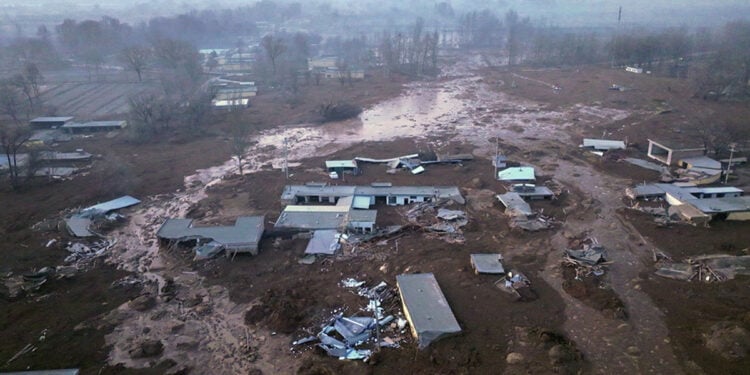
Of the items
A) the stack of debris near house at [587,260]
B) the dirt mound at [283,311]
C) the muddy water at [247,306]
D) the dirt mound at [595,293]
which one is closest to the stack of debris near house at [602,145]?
the muddy water at [247,306]

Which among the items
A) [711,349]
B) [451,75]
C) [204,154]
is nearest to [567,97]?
[451,75]

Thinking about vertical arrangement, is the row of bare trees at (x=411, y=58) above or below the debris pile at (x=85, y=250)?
above

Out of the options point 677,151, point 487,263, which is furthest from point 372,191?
point 677,151

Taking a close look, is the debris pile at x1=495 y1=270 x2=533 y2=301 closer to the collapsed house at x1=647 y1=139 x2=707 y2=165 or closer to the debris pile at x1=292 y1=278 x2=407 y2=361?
the debris pile at x1=292 y1=278 x2=407 y2=361

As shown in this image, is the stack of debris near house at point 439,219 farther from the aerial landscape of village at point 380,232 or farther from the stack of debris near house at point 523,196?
the stack of debris near house at point 523,196

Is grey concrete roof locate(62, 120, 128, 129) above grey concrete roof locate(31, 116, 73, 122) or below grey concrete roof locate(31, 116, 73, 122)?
below

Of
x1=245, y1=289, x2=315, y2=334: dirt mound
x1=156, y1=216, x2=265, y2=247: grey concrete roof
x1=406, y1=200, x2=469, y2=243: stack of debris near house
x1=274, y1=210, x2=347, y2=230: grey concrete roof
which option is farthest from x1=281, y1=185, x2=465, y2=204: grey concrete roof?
x1=245, y1=289, x2=315, y2=334: dirt mound
